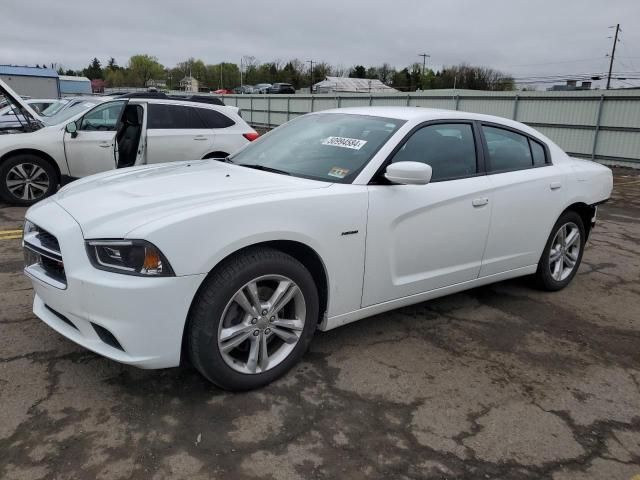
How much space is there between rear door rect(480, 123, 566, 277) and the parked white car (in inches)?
195

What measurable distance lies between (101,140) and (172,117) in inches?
44.2

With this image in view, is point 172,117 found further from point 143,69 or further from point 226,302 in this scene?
point 143,69

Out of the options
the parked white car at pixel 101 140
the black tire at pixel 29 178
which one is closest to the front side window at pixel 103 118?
the parked white car at pixel 101 140

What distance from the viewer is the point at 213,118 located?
845cm

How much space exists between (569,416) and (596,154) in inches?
606

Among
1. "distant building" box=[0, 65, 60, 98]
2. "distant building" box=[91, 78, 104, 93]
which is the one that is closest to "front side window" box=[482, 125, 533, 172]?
"distant building" box=[0, 65, 60, 98]

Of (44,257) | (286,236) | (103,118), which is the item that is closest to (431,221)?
(286,236)

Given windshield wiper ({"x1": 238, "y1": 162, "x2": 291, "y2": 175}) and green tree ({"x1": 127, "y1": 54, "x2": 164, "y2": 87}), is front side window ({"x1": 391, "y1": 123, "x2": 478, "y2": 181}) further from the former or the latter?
green tree ({"x1": 127, "y1": 54, "x2": 164, "y2": 87})

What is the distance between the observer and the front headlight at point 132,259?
2.54m

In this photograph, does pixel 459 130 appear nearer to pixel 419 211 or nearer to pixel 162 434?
pixel 419 211

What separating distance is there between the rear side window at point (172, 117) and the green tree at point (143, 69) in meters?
105

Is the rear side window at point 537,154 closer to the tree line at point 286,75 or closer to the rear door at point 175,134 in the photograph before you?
the rear door at point 175,134

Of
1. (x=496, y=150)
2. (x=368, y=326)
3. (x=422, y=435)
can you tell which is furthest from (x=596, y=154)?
(x=422, y=435)

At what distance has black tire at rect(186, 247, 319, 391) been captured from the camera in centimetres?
270
